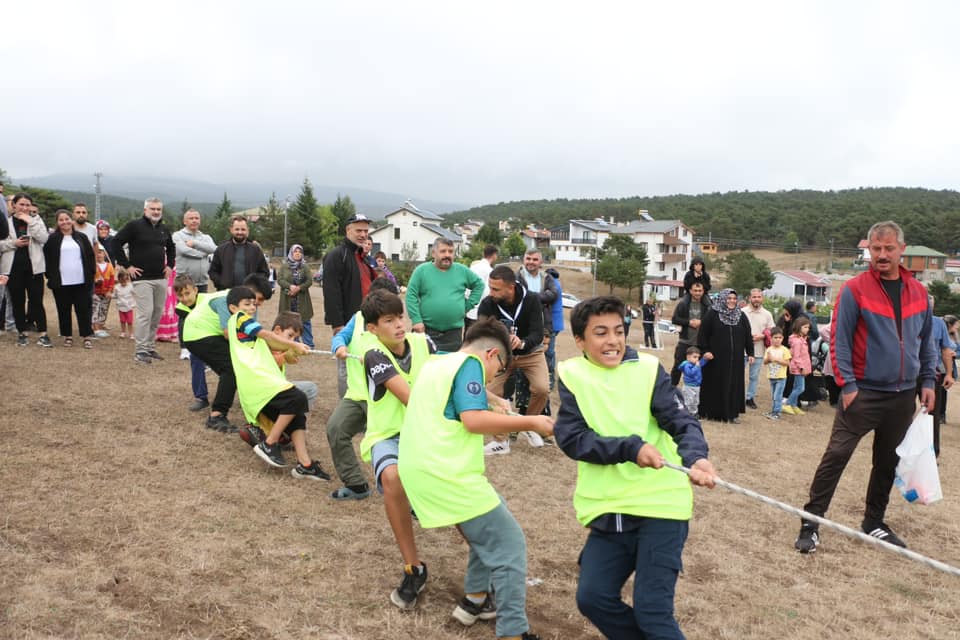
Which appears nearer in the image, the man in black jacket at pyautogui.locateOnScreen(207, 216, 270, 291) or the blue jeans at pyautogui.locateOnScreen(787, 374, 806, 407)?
the man in black jacket at pyautogui.locateOnScreen(207, 216, 270, 291)

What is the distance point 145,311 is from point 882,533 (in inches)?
347

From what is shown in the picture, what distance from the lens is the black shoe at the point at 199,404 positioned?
7.08m

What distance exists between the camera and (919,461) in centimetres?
490

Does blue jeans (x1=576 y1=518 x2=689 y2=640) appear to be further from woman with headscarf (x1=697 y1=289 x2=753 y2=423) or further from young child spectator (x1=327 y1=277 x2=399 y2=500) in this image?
woman with headscarf (x1=697 y1=289 x2=753 y2=423)

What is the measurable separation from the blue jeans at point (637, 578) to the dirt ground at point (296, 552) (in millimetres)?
730

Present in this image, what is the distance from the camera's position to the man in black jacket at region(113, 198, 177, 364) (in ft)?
30.3

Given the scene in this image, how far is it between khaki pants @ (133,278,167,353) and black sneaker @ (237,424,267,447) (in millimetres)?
4278

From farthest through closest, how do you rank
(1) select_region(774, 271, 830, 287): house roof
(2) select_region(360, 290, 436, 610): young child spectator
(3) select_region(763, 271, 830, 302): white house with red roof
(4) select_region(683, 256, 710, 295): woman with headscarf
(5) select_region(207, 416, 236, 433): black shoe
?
1. (3) select_region(763, 271, 830, 302): white house with red roof
2. (1) select_region(774, 271, 830, 287): house roof
3. (4) select_region(683, 256, 710, 295): woman with headscarf
4. (5) select_region(207, 416, 236, 433): black shoe
5. (2) select_region(360, 290, 436, 610): young child spectator

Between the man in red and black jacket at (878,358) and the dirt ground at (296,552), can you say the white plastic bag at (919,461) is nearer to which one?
the man in red and black jacket at (878,358)

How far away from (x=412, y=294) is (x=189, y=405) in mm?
2686

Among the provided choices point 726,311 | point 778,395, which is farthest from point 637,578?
point 778,395

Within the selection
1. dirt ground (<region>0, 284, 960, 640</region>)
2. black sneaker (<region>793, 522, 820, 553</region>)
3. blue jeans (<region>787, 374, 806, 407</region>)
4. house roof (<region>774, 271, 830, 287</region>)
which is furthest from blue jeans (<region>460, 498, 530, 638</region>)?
house roof (<region>774, 271, 830, 287</region>)

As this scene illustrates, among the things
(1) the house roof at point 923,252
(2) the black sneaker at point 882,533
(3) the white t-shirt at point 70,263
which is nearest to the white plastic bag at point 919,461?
(2) the black sneaker at point 882,533

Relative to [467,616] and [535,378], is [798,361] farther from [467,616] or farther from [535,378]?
[467,616]
